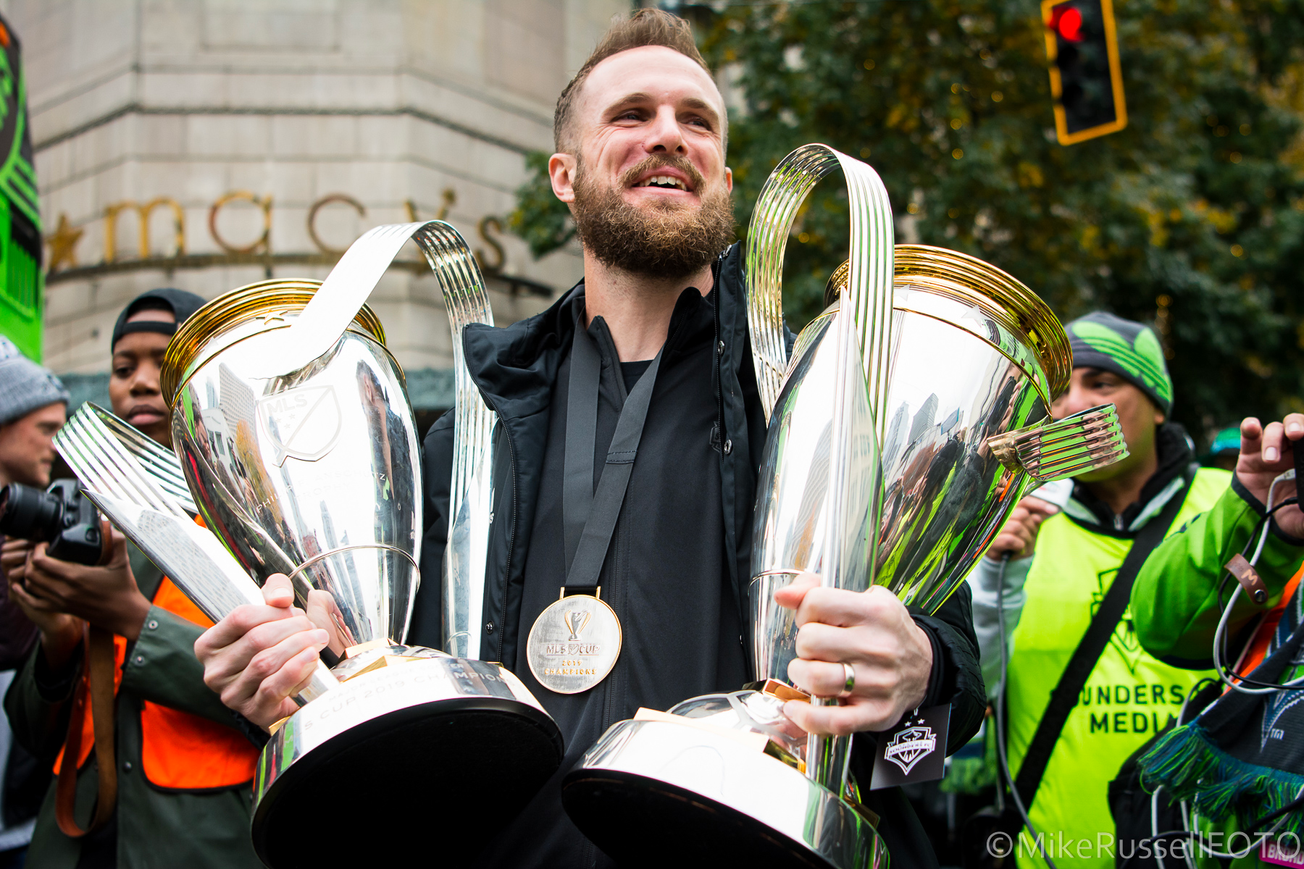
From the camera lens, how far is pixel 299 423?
170 centimetres

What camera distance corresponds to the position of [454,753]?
143 centimetres

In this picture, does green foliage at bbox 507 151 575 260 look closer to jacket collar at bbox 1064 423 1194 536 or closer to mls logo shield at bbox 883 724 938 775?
jacket collar at bbox 1064 423 1194 536

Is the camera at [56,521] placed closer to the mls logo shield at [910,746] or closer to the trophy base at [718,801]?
the trophy base at [718,801]

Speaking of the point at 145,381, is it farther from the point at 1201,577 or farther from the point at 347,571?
the point at 1201,577

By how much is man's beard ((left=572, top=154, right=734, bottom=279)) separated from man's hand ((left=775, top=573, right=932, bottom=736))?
3.05 feet

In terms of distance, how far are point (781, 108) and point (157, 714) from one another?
805cm

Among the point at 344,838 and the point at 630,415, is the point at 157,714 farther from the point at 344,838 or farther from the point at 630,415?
the point at 630,415

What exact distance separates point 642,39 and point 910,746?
4.95 ft

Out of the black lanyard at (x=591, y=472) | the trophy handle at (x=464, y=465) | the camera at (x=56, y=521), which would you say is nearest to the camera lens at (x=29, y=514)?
the camera at (x=56, y=521)

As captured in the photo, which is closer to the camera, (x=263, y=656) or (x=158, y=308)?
(x=263, y=656)

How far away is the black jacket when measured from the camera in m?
1.67

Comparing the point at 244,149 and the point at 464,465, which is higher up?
the point at 244,149
